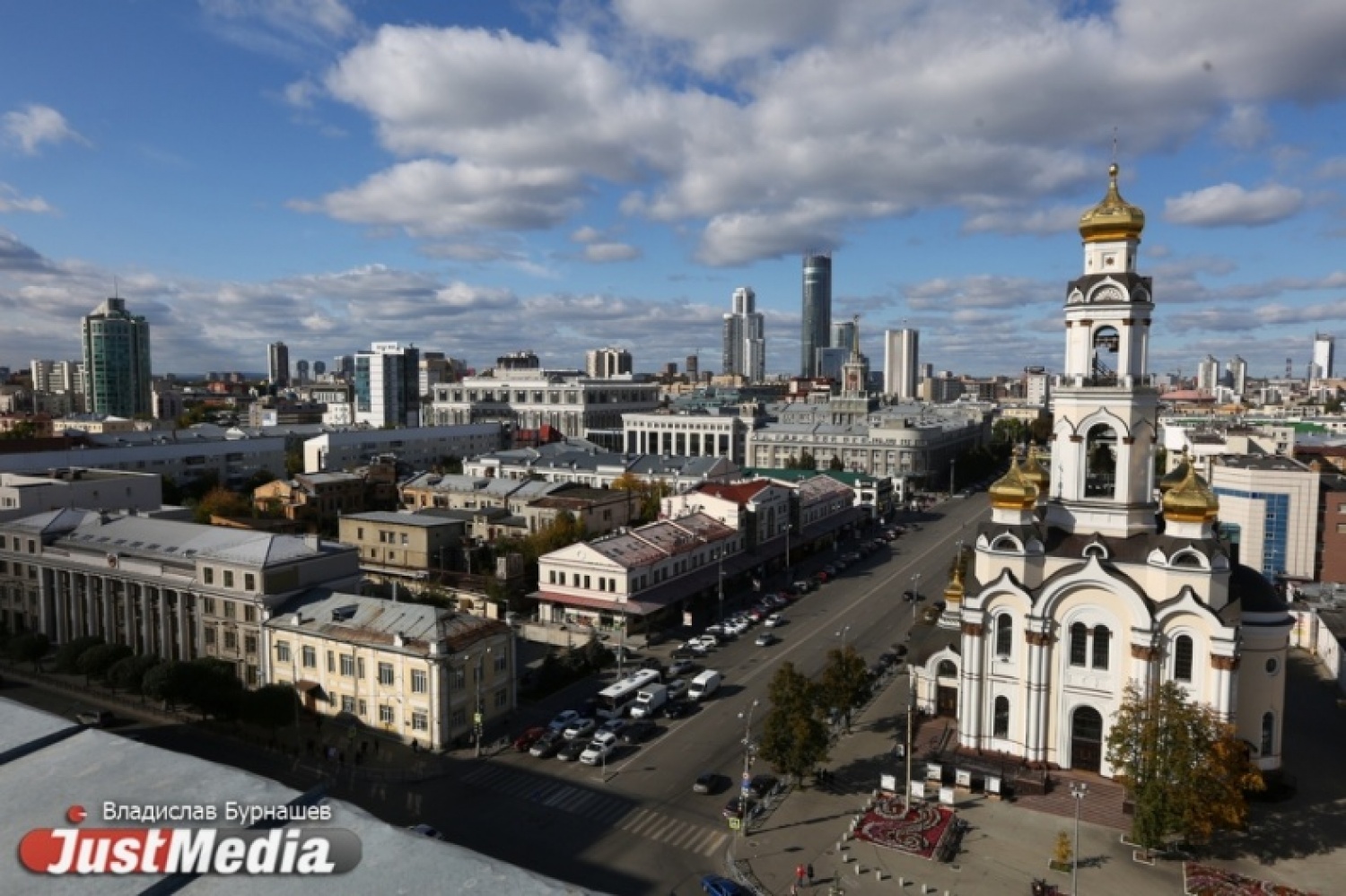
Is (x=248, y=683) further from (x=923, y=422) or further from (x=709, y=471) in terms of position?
(x=923, y=422)

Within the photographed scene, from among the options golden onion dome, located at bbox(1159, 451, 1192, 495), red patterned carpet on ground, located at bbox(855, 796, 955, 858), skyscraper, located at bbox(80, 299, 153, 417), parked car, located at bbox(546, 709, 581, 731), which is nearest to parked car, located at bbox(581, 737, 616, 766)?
parked car, located at bbox(546, 709, 581, 731)

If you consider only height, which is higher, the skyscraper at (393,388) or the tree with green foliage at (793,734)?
the skyscraper at (393,388)

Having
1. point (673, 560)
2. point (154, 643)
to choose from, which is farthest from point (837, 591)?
point (154, 643)

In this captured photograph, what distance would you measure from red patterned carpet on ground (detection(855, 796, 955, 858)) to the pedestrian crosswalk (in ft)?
16.5

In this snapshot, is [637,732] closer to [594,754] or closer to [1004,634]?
[594,754]

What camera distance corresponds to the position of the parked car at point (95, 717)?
129 feet

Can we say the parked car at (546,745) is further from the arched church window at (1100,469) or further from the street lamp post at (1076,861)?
the arched church window at (1100,469)

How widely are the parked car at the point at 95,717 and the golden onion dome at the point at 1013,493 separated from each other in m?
39.6

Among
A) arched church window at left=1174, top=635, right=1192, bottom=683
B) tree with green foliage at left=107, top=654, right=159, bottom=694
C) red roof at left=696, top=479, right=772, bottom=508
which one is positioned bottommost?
tree with green foliage at left=107, top=654, right=159, bottom=694

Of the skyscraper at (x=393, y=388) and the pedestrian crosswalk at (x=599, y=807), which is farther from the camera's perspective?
the skyscraper at (x=393, y=388)

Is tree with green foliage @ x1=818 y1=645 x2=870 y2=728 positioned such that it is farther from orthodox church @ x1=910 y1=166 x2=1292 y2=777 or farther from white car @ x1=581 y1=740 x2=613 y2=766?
white car @ x1=581 y1=740 x2=613 y2=766

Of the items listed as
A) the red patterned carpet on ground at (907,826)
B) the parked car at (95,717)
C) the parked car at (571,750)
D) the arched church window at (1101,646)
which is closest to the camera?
the red patterned carpet on ground at (907,826)

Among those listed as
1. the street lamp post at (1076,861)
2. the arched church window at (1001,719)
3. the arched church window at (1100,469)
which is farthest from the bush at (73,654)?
the arched church window at (1100,469)

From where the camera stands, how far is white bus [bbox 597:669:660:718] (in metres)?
40.2
